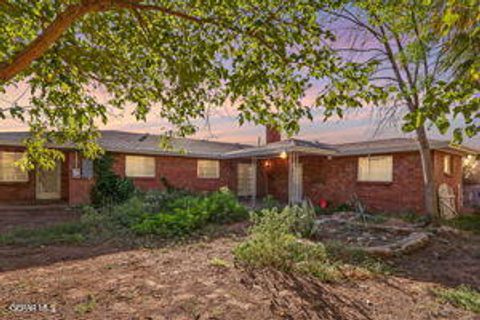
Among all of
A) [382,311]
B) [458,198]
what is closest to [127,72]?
[382,311]

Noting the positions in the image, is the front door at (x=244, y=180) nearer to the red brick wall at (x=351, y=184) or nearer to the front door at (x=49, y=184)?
the red brick wall at (x=351, y=184)

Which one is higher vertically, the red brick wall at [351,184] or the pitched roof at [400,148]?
the pitched roof at [400,148]

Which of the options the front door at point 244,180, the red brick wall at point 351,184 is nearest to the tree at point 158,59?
the red brick wall at point 351,184

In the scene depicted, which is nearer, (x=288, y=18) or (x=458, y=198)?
(x=288, y=18)

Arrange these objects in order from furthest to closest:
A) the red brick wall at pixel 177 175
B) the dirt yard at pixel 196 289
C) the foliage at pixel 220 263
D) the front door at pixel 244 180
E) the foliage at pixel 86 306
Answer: the front door at pixel 244 180 < the red brick wall at pixel 177 175 < the foliage at pixel 220 263 < the dirt yard at pixel 196 289 < the foliage at pixel 86 306

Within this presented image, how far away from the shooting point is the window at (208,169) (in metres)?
15.9

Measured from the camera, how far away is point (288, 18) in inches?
138

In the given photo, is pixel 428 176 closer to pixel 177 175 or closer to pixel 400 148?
pixel 400 148

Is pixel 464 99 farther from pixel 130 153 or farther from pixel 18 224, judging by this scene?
pixel 130 153

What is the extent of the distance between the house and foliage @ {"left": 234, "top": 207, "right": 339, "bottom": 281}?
25.5 ft

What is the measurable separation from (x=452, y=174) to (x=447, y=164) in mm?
767

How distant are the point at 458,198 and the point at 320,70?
14.8 m

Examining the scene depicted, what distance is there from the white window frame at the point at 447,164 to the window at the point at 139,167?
46.7ft

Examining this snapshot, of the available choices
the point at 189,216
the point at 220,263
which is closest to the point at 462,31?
the point at 220,263
